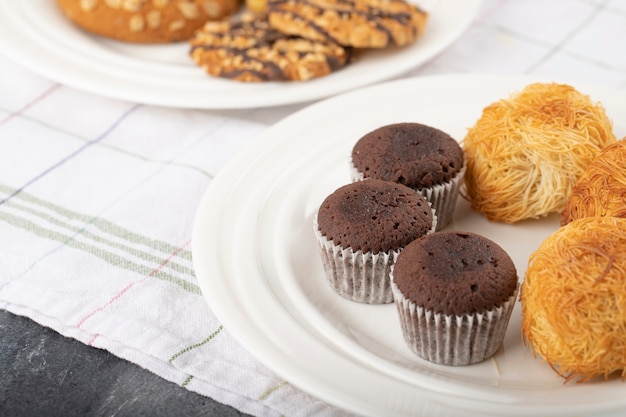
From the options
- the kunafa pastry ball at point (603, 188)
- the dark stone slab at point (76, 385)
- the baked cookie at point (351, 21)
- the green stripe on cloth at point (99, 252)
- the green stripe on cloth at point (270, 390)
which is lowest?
the dark stone slab at point (76, 385)

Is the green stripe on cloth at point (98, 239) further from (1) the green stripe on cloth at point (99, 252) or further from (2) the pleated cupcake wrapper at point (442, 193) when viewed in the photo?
(2) the pleated cupcake wrapper at point (442, 193)

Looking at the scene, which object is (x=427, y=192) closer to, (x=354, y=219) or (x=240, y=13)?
(x=354, y=219)

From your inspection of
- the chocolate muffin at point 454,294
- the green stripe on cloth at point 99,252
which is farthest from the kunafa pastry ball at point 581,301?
the green stripe on cloth at point 99,252

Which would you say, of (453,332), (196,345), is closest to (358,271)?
(453,332)

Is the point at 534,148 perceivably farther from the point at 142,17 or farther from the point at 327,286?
the point at 142,17

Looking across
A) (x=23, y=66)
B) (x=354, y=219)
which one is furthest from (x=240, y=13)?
(x=354, y=219)
